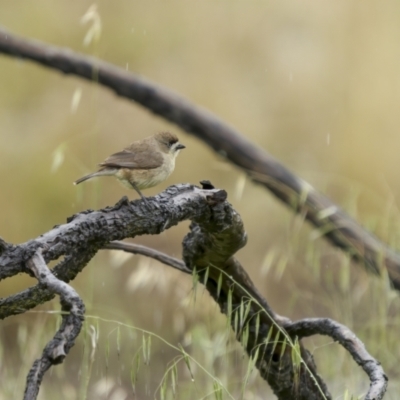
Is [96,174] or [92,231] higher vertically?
[96,174]

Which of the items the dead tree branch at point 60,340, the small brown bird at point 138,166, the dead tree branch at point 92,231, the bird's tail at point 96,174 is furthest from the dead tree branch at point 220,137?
the dead tree branch at point 60,340

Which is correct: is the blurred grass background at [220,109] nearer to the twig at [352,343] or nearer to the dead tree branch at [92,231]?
the twig at [352,343]

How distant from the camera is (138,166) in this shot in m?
1.88

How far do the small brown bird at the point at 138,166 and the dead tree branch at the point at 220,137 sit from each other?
823 millimetres

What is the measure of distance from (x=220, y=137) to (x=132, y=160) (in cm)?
104

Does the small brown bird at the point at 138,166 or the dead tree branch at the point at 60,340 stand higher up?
the small brown bird at the point at 138,166

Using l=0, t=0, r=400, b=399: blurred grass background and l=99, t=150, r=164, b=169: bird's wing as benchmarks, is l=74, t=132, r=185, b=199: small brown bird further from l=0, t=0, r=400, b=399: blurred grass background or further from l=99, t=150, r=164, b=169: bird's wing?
l=0, t=0, r=400, b=399: blurred grass background

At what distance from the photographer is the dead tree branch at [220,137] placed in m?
2.70

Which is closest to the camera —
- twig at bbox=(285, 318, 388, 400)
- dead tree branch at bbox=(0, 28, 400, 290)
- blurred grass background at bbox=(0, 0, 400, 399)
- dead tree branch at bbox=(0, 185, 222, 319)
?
dead tree branch at bbox=(0, 185, 222, 319)

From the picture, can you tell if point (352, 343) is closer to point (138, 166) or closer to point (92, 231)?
point (92, 231)

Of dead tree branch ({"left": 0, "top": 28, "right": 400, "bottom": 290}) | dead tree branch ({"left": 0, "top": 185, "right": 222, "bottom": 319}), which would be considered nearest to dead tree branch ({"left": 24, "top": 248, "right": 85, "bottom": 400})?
dead tree branch ({"left": 0, "top": 185, "right": 222, "bottom": 319})

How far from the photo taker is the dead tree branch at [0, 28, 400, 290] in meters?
2.70

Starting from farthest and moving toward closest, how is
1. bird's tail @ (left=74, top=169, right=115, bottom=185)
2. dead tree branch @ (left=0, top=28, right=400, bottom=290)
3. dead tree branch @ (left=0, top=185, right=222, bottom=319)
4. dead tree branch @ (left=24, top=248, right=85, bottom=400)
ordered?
dead tree branch @ (left=0, top=28, right=400, bottom=290)
bird's tail @ (left=74, top=169, right=115, bottom=185)
dead tree branch @ (left=0, top=185, right=222, bottom=319)
dead tree branch @ (left=24, top=248, right=85, bottom=400)

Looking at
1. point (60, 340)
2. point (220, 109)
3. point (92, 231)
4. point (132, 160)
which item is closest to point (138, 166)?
point (132, 160)
